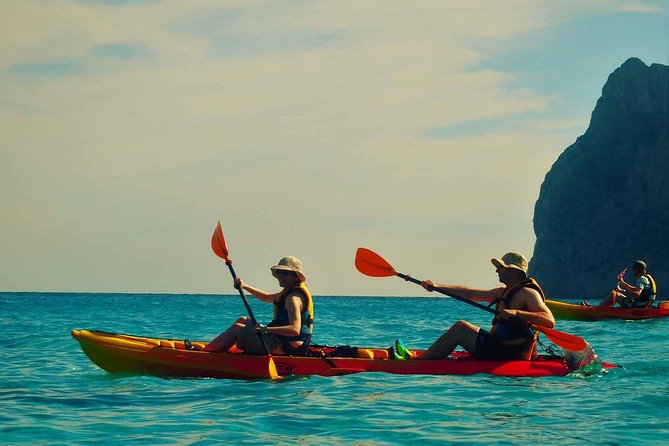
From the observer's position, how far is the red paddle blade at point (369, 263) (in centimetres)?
1355

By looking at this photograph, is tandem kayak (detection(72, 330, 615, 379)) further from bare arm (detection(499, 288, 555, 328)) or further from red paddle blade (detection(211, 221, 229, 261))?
red paddle blade (detection(211, 221, 229, 261))

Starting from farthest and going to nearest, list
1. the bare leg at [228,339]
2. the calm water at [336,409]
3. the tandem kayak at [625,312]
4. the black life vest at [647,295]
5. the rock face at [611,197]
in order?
the rock face at [611,197]
the black life vest at [647,295]
the tandem kayak at [625,312]
the bare leg at [228,339]
the calm water at [336,409]

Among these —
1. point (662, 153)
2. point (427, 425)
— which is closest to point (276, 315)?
point (427, 425)

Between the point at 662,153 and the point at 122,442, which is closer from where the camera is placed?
the point at 122,442

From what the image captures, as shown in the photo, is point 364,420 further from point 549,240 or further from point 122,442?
point 549,240

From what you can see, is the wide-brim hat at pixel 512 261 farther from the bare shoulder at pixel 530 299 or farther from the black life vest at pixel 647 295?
the black life vest at pixel 647 295

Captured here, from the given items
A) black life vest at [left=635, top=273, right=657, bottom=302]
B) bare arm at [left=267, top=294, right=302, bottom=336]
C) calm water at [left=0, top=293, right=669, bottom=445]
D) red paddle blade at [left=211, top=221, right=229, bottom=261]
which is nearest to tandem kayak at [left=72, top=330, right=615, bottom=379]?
calm water at [left=0, top=293, right=669, bottom=445]

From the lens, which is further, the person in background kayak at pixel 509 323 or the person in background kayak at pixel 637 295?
the person in background kayak at pixel 637 295

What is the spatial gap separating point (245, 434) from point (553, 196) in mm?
82447

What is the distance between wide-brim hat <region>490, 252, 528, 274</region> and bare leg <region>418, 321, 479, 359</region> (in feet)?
2.79

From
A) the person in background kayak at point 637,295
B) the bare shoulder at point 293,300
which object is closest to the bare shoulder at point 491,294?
the bare shoulder at point 293,300

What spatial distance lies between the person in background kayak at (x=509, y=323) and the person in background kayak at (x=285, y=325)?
154 centimetres

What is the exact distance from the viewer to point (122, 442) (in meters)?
7.91

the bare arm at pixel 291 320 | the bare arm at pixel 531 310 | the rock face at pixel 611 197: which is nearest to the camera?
the bare arm at pixel 531 310
